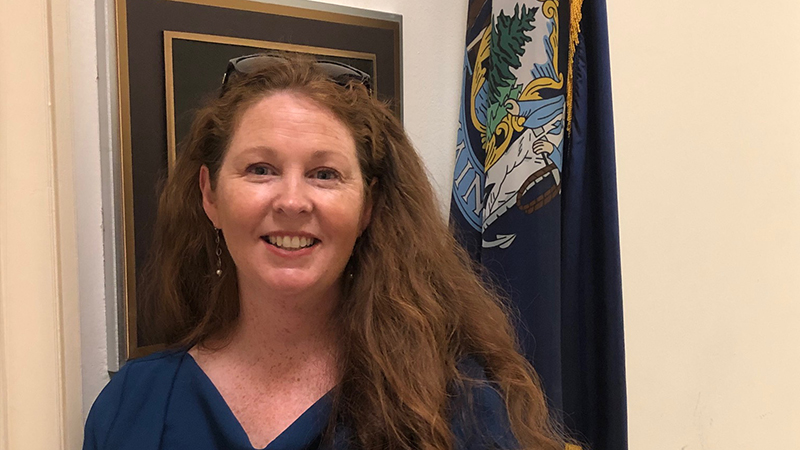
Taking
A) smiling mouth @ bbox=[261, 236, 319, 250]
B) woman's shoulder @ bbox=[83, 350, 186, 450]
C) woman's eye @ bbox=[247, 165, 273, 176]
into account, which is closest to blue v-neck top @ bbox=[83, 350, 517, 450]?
woman's shoulder @ bbox=[83, 350, 186, 450]

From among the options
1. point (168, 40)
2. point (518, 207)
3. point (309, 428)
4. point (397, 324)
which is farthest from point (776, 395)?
point (168, 40)

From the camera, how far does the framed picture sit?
1067 millimetres

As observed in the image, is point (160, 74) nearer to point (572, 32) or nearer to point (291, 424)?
point (291, 424)

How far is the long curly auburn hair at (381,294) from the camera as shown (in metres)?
0.94

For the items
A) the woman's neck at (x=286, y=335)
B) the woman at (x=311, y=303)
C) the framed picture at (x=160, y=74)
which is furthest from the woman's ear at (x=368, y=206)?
the framed picture at (x=160, y=74)

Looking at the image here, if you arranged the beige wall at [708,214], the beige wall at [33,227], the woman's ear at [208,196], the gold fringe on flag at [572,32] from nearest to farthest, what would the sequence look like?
1. the beige wall at [33,227]
2. the woman's ear at [208,196]
3. the gold fringe on flag at [572,32]
4. the beige wall at [708,214]

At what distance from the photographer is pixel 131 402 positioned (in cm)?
97

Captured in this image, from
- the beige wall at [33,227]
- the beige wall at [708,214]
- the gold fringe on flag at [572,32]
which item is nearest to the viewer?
the beige wall at [33,227]

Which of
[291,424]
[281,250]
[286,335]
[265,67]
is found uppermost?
[265,67]

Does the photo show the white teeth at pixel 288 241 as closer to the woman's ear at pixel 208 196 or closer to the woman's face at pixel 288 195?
the woman's face at pixel 288 195

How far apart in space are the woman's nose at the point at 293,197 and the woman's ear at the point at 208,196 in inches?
5.7

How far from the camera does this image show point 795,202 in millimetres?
1536

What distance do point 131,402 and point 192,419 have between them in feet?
0.36

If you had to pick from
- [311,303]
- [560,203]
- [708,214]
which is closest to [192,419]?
[311,303]
